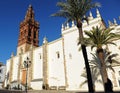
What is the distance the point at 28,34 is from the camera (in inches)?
1836

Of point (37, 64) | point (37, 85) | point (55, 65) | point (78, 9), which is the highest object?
point (78, 9)

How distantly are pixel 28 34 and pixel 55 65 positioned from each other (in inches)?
867

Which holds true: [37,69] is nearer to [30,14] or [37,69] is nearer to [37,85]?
[37,85]

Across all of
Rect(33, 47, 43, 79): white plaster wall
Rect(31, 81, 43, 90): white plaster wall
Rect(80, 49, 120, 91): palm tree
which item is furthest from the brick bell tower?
Rect(80, 49, 120, 91): palm tree

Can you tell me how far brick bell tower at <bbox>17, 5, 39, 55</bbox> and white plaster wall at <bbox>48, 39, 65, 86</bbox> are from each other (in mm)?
15848

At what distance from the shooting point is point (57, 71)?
1118 inches

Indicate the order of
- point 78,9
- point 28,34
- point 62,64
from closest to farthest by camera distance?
point 78,9 < point 62,64 < point 28,34

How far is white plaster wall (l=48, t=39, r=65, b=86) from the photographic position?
27.5 metres

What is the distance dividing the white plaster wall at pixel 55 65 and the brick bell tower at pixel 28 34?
52.0 ft

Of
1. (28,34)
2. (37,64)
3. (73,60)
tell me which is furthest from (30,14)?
(73,60)

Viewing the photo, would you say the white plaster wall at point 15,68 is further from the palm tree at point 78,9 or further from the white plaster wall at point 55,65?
the palm tree at point 78,9

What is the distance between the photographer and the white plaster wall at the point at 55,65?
27.5m

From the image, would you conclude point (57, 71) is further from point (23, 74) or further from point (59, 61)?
point (23, 74)

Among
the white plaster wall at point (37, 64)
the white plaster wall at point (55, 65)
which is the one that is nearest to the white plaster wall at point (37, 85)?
the white plaster wall at point (37, 64)
